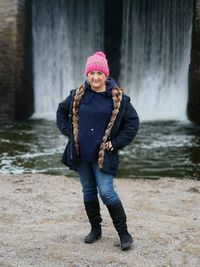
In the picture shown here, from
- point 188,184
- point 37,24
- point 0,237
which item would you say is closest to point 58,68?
point 37,24

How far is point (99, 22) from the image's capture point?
18.5m

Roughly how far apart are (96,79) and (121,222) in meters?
1.19

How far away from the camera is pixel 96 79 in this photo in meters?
4.30

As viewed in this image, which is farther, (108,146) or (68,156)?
(68,156)

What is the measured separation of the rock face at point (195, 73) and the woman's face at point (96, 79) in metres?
10.5

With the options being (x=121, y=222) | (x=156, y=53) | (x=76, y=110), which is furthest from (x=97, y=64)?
(x=156, y=53)

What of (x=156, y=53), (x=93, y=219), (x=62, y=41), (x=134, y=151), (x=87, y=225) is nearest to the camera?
(x=93, y=219)

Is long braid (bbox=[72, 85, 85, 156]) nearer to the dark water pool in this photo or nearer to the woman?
the woman

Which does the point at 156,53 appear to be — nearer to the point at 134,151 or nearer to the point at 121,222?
the point at 134,151

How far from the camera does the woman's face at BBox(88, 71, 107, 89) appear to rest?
14.1 ft

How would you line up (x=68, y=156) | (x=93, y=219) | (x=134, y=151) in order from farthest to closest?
(x=134, y=151) → (x=93, y=219) → (x=68, y=156)

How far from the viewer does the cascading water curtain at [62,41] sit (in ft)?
58.3

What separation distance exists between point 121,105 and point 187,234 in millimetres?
1532

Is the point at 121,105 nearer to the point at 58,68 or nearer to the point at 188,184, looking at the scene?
the point at 188,184
